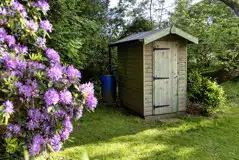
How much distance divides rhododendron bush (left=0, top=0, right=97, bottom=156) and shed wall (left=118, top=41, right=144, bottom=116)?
294 cm

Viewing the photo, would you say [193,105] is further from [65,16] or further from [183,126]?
[65,16]

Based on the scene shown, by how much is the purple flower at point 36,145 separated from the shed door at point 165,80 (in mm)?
3304

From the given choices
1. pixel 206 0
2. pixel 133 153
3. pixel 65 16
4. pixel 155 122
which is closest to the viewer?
pixel 133 153

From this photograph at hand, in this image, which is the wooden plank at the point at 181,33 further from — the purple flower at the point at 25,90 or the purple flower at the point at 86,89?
the purple flower at the point at 25,90

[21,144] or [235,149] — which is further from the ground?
[21,144]

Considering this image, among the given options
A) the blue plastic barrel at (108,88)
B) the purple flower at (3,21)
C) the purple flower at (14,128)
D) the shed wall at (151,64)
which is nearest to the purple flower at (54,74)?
the purple flower at (14,128)

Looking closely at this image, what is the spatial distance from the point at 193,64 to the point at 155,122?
10.5ft

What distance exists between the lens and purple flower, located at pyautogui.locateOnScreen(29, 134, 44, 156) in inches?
74.2

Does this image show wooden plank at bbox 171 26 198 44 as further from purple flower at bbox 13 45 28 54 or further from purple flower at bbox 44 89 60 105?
purple flower at bbox 44 89 60 105

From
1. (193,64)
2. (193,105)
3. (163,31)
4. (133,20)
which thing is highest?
(133,20)

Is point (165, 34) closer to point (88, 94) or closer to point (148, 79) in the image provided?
point (148, 79)

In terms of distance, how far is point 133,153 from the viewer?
126 inches

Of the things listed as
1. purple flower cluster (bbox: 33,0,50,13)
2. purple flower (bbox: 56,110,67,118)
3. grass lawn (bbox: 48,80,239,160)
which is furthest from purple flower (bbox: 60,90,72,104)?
purple flower cluster (bbox: 33,0,50,13)

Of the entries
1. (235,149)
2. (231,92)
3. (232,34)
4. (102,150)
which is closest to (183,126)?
(235,149)
